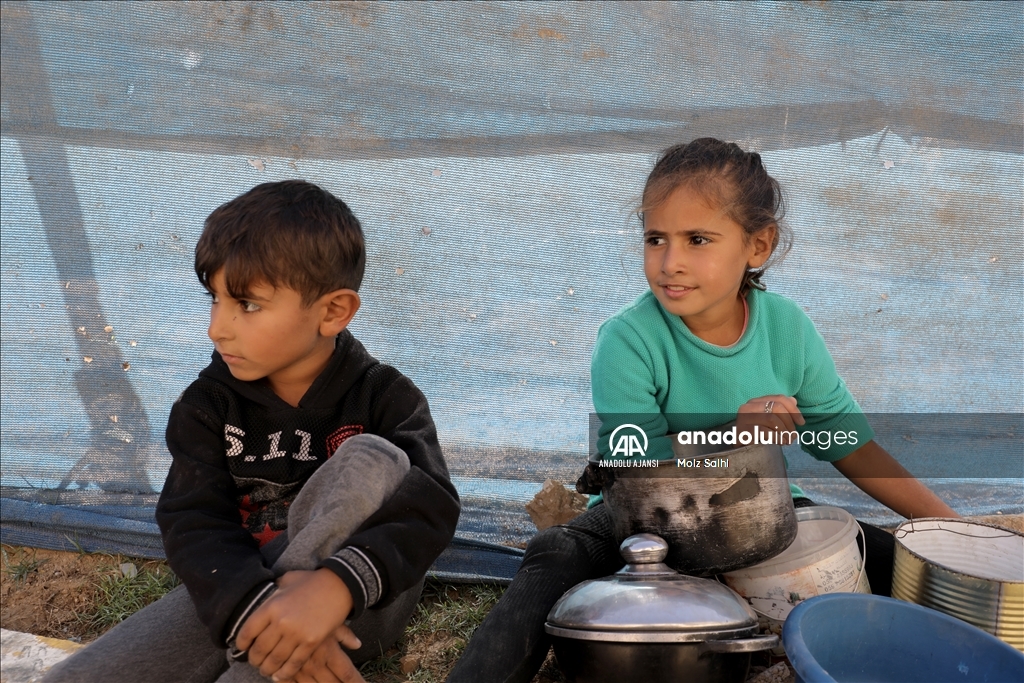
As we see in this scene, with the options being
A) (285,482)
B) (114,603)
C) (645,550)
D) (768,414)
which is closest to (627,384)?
(768,414)

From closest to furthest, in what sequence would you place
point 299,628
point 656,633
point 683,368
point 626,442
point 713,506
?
point 299,628 → point 656,633 → point 713,506 → point 626,442 → point 683,368

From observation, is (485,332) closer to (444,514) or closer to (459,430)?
(459,430)

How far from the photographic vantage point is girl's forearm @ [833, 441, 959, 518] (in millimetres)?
2236

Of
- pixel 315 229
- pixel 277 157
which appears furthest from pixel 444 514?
pixel 277 157

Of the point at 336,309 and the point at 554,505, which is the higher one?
the point at 336,309

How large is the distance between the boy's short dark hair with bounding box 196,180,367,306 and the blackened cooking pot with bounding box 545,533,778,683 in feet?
2.51

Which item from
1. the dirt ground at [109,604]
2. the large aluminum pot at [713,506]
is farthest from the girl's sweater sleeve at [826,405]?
the dirt ground at [109,604]

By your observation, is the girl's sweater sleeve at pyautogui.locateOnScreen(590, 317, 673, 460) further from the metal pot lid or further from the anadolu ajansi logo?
the metal pot lid

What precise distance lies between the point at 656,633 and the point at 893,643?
461 millimetres

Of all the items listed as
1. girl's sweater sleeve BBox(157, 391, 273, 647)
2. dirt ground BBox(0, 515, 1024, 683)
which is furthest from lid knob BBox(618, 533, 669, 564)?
girl's sweater sleeve BBox(157, 391, 273, 647)

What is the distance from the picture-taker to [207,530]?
155 cm

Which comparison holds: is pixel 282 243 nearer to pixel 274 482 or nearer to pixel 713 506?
pixel 274 482

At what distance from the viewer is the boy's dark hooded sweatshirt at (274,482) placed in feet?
4.79

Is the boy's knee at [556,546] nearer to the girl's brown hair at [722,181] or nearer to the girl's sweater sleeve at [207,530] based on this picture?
the girl's sweater sleeve at [207,530]
